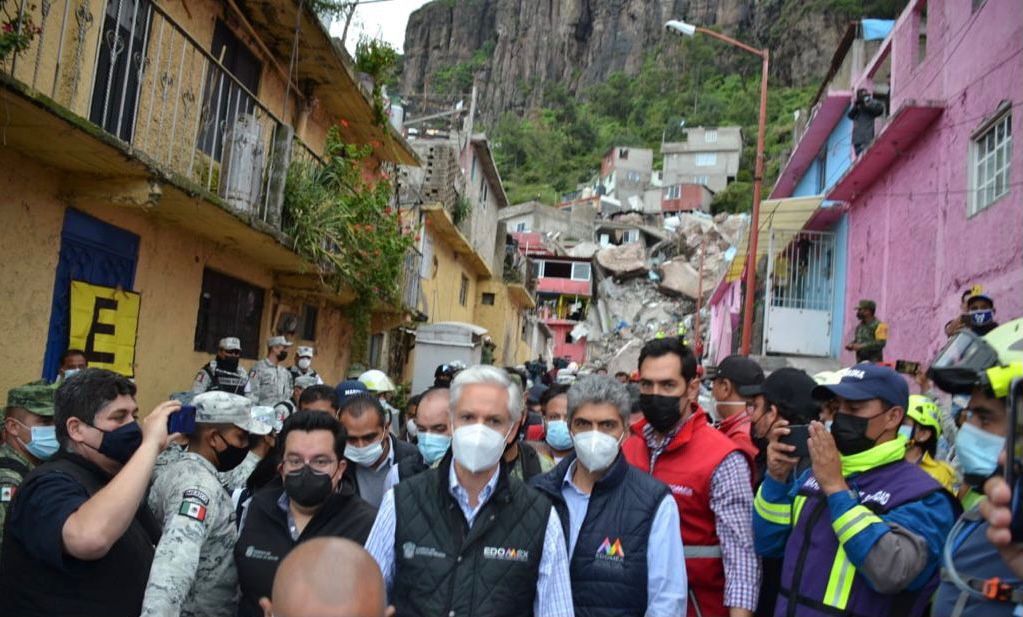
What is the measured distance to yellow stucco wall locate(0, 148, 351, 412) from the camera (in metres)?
6.47

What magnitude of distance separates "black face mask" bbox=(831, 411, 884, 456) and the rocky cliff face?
94.3 metres

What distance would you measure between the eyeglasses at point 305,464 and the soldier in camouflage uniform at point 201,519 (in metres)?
0.29

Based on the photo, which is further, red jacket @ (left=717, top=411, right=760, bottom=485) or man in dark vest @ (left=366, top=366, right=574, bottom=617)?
red jacket @ (left=717, top=411, right=760, bottom=485)

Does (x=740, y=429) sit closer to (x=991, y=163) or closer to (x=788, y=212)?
(x=991, y=163)

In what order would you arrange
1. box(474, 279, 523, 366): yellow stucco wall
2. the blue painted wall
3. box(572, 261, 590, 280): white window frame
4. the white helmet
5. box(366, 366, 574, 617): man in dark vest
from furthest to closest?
box(572, 261, 590, 280): white window frame, box(474, 279, 523, 366): yellow stucco wall, the blue painted wall, the white helmet, box(366, 366, 574, 617): man in dark vest

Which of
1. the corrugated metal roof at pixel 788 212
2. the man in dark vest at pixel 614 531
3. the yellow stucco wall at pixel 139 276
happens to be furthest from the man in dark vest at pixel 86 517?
the corrugated metal roof at pixel 788 212

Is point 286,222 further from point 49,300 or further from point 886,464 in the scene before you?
point 886,464

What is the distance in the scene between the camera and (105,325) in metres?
7.68

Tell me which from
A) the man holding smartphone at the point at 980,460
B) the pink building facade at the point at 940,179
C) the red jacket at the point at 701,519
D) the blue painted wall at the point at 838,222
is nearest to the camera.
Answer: the man holding smartphone at the point at 980,460

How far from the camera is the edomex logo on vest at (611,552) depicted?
10.00ft

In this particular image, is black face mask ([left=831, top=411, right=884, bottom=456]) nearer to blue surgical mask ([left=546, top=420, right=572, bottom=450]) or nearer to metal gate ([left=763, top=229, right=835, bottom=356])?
blue surgical mask ([left=546, top=420, right=572, bottom=450])

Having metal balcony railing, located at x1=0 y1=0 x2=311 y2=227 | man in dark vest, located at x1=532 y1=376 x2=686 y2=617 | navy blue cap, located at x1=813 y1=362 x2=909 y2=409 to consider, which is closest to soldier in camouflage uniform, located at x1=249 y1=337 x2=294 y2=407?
metal balcony railing, located at x1=0 y1=0 x2=311 y2=227

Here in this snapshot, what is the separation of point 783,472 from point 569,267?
49.1 meters

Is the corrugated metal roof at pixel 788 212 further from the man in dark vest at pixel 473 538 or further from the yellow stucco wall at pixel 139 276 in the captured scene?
the man in dark vest at pixel 473 538
